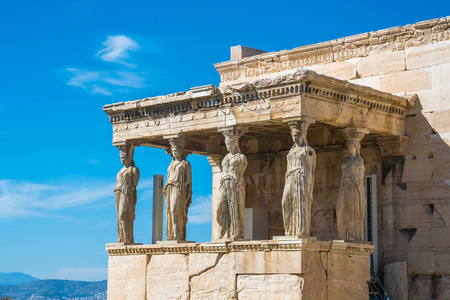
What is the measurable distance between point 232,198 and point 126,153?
271 cm

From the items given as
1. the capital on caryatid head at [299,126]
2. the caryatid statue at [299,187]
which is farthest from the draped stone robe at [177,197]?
the capital on caryatid head at [299,126]

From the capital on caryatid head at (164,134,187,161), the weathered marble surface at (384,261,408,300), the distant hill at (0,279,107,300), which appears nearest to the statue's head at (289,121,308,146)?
the capital on caryatid head at (164,134,187,161)

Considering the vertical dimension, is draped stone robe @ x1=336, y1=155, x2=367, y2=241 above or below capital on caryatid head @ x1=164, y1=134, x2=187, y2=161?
below

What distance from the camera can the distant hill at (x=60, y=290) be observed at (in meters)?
38.1

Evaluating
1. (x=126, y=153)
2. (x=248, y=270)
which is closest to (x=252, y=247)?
(x=248, y=270)

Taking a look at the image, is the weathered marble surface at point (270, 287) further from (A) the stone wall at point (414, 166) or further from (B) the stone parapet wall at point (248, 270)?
(A) the stone wall at point (414, 166)

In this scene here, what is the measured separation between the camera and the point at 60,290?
41.1 metres

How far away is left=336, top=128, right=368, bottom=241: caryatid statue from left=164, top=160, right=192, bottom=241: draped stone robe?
2648mm

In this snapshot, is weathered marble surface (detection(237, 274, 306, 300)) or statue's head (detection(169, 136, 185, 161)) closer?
weathered marble surface (detection(237, 274, 306, 300))

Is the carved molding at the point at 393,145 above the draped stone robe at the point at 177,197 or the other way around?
above

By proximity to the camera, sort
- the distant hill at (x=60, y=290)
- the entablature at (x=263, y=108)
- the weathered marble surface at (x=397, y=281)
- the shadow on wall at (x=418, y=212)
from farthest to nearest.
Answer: the distant hill at (x=60, y=290), the weathered marble surface at (x=397, y=281), the shadow on wall at (x=418, y=212), the entablature at (x=263, y=108)

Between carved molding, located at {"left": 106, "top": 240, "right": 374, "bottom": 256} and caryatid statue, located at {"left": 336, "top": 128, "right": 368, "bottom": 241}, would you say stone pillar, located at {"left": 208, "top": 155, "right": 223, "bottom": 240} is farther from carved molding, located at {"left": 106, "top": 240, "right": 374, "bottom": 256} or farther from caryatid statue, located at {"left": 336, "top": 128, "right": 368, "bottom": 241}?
caryatid statue, located at {"left": 336, "top": 128, "right": 368, "bottom": 241}

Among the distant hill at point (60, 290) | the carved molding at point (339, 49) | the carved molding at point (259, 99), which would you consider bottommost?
the distant hill at point (60, 290)

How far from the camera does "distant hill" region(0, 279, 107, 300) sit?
38.1 meters
